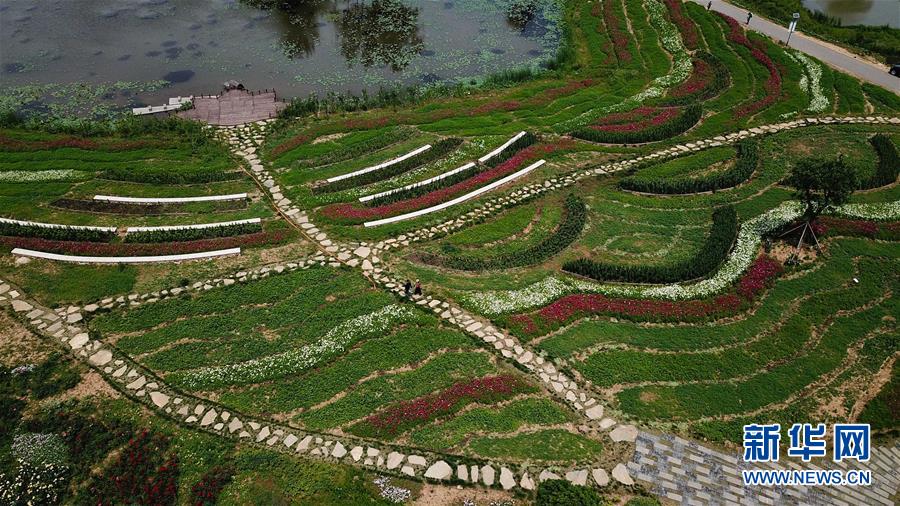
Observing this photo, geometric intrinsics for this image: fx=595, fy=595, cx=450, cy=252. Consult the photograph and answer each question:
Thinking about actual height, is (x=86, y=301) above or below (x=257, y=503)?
above

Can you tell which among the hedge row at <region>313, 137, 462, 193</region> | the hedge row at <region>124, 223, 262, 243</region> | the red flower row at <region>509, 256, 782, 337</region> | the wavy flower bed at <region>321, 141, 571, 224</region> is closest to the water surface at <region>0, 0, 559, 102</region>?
the hedge row at <region>313, 137, 462, 193</region>

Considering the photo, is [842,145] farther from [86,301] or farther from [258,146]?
[86,301]

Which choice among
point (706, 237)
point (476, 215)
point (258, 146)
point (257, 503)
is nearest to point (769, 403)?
point (706, 237)

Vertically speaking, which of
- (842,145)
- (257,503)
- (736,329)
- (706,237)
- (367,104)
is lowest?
(257,503)

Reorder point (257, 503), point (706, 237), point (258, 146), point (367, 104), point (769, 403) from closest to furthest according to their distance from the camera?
Answer: point (257, 503), point (769, 403), point (706, 237), point (258, 146), point (367, 104)

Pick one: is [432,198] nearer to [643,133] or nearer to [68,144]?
[643,133]

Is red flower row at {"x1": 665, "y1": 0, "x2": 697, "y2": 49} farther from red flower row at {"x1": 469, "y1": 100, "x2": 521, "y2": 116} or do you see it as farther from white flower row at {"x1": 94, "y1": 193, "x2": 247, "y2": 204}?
white flower row at {"x1": 94, "y1": 193, "x2": 247, "y2": 204}
